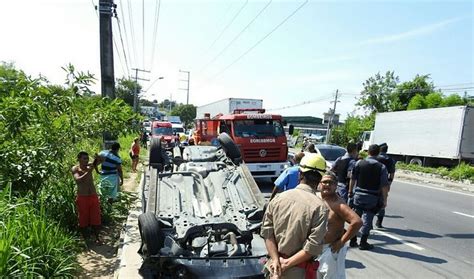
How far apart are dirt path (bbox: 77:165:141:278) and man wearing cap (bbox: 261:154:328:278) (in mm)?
3205

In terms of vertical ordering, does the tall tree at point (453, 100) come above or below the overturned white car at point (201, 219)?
above

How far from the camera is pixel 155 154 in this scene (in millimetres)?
5816

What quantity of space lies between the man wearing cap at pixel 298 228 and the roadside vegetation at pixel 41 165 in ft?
8.68

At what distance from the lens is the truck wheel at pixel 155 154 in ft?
18.9

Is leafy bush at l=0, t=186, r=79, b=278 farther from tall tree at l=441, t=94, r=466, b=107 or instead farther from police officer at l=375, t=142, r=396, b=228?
tall tree at l=441, t=94, r=466, b=107

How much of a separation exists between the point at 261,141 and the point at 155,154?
22.0 ft

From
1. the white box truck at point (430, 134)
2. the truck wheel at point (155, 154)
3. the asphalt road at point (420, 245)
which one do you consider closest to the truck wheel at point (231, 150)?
the truck wheel at point (155, 154)

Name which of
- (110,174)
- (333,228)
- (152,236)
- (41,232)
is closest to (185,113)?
(110,174)

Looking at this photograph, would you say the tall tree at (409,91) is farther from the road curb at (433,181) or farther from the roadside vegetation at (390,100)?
the road curb at (433,181)

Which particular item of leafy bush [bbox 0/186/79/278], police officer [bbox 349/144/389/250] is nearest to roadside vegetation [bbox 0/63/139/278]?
leafy bush [bbox 0/186/79/278]

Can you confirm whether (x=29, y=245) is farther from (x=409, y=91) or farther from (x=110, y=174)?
(x=409, y=91)

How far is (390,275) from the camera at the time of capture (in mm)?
5234

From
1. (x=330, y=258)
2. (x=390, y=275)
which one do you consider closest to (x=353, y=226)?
(x=330, y=258)

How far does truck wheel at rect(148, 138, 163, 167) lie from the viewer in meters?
5.76
